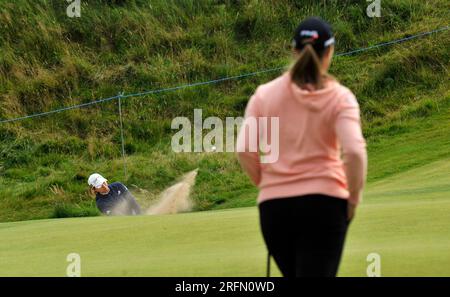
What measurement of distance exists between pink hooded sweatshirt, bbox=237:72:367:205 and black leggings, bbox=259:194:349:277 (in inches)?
2.0

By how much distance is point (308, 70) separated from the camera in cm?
571

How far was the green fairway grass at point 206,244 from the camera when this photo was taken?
856cm

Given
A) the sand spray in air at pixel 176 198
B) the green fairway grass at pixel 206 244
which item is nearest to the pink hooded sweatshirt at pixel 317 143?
the green fairway grass at pixel 206 244

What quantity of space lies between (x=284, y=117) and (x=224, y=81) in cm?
2159

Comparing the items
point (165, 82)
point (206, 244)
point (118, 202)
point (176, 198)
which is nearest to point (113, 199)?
point (118, 202)

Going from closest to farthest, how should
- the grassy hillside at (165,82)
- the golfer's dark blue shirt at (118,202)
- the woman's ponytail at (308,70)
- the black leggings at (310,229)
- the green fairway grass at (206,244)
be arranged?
the black leggings at (310,229) < the woman's ponytail at (308,70) < the green fairway grass at (206,244) < the golfer's dark blue shirt at (118,202) < the grassy hillside at (165,82)

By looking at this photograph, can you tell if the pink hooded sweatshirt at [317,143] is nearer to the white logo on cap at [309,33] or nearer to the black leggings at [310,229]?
the black leggings at [310,229]

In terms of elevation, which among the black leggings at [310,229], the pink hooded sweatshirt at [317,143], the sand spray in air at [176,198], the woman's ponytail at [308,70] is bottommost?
the black leggings at [310,229]

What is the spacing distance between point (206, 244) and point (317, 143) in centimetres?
485

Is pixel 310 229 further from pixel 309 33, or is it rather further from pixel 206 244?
pixel 206 244

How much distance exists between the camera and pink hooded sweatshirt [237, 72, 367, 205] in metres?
5.58

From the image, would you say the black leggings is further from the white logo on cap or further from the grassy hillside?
the grassy hillside

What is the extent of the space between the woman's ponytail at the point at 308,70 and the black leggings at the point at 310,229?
64 centimetres

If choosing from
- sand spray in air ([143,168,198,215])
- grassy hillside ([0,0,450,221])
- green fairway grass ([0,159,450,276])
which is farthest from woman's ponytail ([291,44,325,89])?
sand spray in air ([143,168,198,215])
